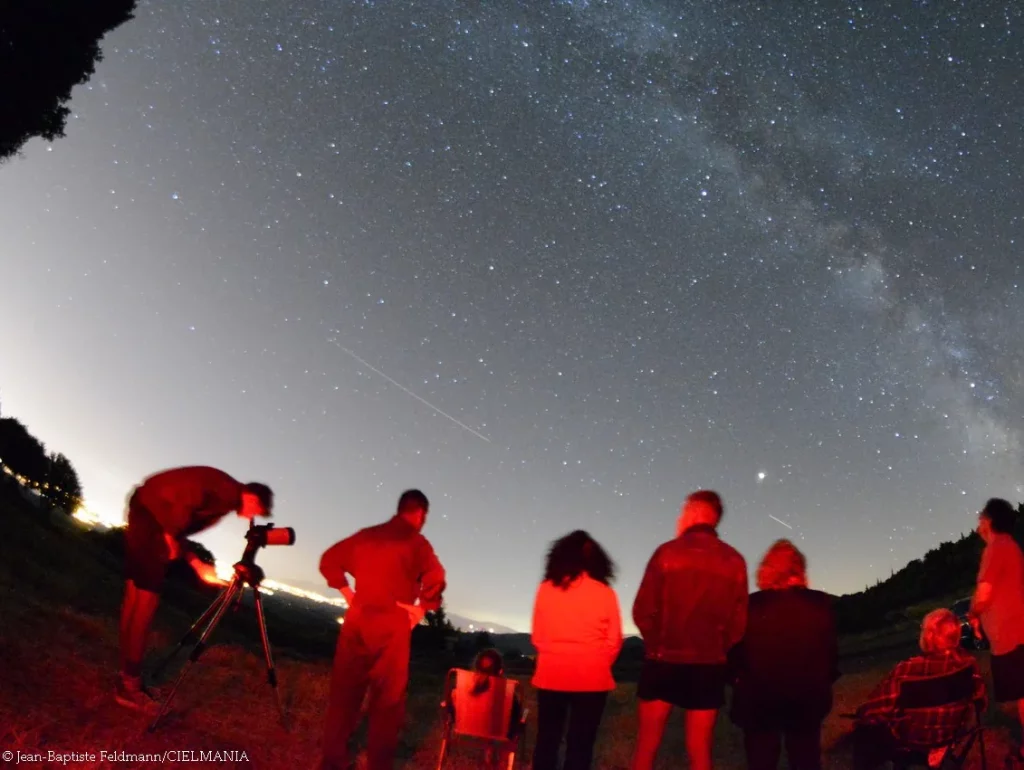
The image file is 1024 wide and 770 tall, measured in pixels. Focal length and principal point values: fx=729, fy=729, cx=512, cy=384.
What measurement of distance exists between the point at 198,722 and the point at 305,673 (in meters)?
3.34

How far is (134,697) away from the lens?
5238mm

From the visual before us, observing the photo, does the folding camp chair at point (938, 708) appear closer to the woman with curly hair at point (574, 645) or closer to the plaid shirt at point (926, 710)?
the plaid shirt at point (926, 710)

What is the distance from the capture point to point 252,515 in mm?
5602

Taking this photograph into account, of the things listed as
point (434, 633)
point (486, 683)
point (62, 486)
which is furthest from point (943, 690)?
point (62, 486)

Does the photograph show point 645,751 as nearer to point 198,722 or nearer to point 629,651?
point 198,722

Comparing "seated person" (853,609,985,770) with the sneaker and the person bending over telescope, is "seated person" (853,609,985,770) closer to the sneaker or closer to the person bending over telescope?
the person bending over telescope

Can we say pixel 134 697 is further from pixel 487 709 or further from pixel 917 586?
pixel 917 586

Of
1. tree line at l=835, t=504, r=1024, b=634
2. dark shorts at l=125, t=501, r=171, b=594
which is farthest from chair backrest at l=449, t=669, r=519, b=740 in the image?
tree line at l=835, t=504, r=1024, b=634

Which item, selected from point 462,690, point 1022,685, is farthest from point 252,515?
point 1022,685

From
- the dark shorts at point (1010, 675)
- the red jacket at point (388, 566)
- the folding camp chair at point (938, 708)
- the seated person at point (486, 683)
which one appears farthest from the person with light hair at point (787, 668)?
the red jacket at point (388, 566)

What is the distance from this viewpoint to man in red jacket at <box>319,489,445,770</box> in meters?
4.64

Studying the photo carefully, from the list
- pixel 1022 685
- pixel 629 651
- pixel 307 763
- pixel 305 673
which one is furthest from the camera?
pixel 629 651

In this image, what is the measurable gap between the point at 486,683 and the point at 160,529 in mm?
2650

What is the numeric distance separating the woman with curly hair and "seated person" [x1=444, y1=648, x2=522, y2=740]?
758 mm
